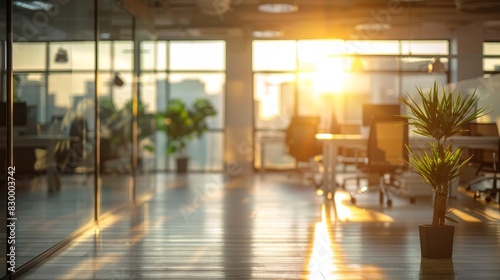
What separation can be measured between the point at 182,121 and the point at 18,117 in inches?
380

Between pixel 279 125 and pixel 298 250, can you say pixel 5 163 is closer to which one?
pixel 298 250

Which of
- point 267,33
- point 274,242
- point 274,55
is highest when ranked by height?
point 267,33

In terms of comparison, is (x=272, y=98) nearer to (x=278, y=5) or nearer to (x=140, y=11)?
(x=278, y=5)

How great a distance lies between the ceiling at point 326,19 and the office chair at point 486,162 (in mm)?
2235

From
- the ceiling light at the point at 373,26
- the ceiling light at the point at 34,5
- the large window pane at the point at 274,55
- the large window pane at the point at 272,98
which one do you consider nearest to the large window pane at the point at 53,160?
the ceiling light at the point at 34,5

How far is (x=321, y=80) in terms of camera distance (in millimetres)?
15102

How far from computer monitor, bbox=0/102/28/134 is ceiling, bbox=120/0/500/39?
18.8ft

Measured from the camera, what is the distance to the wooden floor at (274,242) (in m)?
4.43

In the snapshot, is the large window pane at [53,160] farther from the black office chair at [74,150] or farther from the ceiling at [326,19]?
the ceiling at [326,19]

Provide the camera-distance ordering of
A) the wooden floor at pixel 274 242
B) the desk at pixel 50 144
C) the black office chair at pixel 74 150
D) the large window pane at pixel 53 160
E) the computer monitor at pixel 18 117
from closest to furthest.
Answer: the computer monitor at pixel 18 117 → the wooden floor at pixel 274 242 → the large window pane at pixel 53 160 → the desk at pixel 50 144 → the black office chair at pixel 74 150

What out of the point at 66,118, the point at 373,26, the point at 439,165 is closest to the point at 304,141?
the point at 373,26

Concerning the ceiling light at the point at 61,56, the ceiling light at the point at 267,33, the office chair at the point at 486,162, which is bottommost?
the office chair at the point at 486,162

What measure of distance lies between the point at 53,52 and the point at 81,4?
2.75 feet

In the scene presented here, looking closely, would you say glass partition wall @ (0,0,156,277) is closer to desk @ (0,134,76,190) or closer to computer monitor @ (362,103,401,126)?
desk @ (0,134,76,190)
